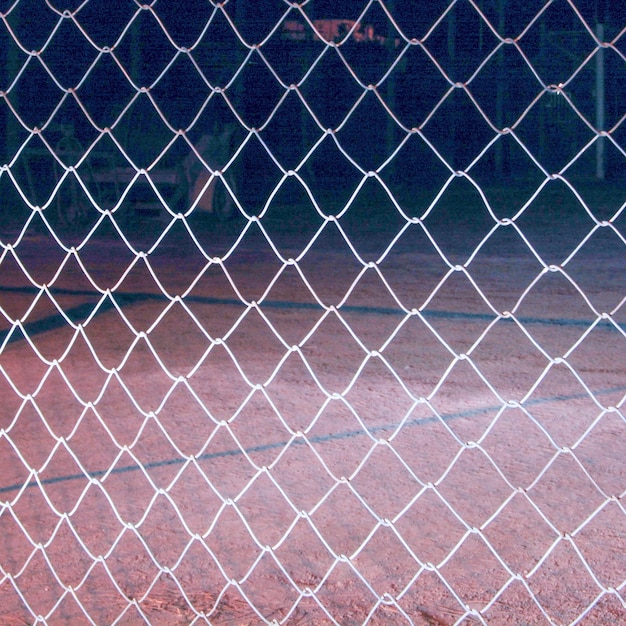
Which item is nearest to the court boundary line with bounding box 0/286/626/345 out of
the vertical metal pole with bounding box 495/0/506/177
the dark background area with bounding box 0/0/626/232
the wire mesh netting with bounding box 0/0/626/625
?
the wire mesh netting with bounding box 0/0/626/625

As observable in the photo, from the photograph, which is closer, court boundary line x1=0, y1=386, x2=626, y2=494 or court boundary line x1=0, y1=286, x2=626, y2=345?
court boundary line x1=0, y1=386, x2=626, y2=494

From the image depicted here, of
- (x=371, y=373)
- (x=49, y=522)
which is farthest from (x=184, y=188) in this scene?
(x=49, y=522)

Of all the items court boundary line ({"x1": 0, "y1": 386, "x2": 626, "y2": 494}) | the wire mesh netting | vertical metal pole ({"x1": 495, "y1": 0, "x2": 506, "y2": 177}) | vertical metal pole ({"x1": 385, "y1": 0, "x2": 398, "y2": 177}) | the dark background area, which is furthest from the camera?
vertical metal pole ({"x1": 495, "y1": 0, "x2": 506, "y2": 177})

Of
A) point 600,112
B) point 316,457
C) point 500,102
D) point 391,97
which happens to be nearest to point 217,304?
point 316,457

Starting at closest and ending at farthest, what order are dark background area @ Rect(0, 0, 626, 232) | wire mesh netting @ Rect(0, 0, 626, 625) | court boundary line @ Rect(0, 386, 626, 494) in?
wire mesh netting @ Rect(0, 0, 626, 625) → court boundary line @ Rect(0, 386, 626, 494) → dark background area @ Rect(0, 0, 626, 232)

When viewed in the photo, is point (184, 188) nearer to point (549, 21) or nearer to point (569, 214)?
point (569, 214)

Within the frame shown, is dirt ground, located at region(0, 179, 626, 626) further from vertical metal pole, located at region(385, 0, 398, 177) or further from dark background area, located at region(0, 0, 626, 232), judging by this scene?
vertical metal pole, located at region(385, 0, 398, 177)

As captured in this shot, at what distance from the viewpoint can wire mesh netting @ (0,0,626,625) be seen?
8.59 ft

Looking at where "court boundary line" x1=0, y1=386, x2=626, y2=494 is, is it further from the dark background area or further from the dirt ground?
the dark background area

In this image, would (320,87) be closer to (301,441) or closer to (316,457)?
(301,441)

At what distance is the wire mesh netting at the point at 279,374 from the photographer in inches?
103

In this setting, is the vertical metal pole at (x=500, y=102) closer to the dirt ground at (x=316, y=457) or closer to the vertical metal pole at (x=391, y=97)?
the vertical metal pole at (x=391, y=97)

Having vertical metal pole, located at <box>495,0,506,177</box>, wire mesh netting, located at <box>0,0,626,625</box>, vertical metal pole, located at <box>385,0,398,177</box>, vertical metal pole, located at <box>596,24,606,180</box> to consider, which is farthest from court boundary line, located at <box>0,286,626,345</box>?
vertical metal pole, located at <box>495,0,506,177</box>

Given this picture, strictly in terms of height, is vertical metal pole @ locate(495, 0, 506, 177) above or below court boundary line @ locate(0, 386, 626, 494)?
below
